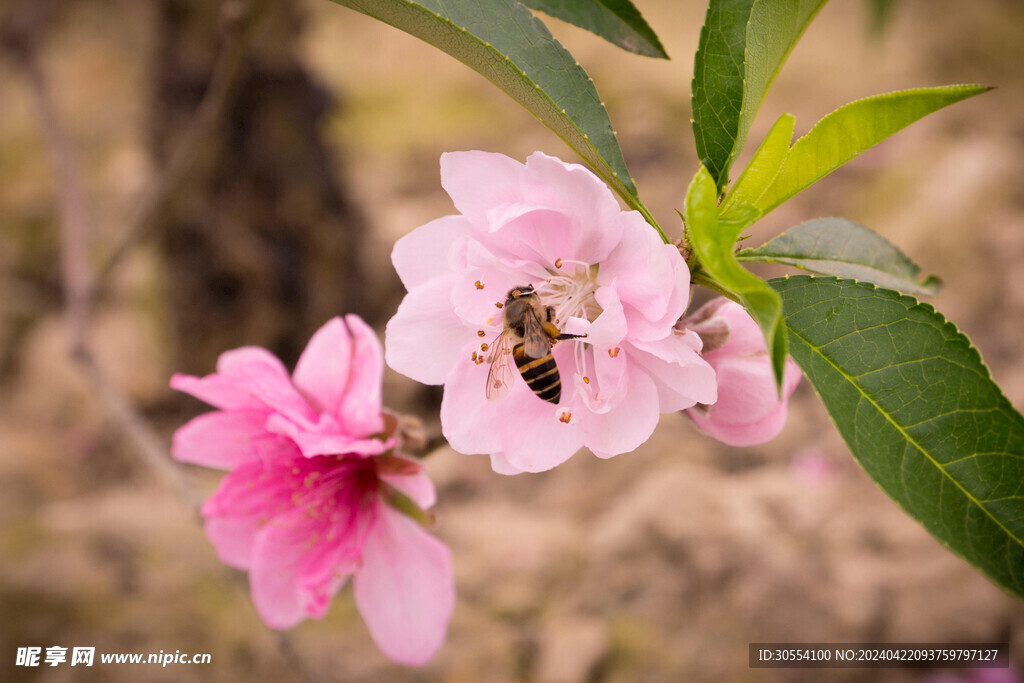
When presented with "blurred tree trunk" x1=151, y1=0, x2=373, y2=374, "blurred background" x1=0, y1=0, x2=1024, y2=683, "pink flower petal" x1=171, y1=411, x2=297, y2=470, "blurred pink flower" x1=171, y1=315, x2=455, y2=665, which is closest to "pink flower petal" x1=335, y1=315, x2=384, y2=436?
"blurred pink flower" x1=171, y1=315, x2=455, y2=665

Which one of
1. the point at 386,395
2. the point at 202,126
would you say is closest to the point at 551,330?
the point at 202,126

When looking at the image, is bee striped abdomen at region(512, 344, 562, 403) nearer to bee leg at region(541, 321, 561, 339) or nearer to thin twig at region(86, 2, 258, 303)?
bee leg at region(541, 321, 561, 339)

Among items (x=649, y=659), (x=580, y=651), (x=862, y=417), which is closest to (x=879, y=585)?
(x=649, y=659)

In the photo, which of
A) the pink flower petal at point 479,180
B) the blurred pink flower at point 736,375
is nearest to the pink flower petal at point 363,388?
the pink flower petal at point 479,180

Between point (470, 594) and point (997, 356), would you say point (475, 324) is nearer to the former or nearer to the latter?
point (470, 594)

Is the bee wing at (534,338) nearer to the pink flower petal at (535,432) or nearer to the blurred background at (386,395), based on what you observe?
the pink flower petal at (535,432)

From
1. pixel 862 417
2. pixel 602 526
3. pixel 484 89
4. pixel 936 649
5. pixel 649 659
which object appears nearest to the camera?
pixel 862 417

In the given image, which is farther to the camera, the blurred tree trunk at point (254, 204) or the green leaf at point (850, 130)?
the blurred tree trunk at point (254, 204)
